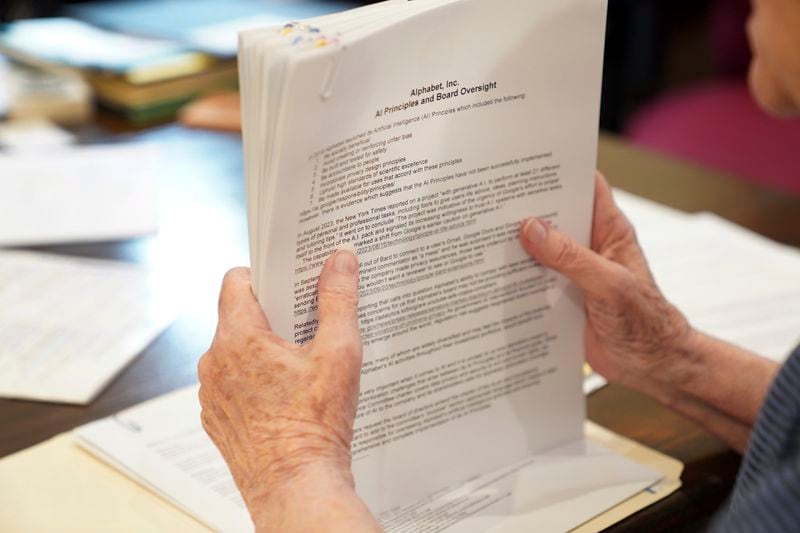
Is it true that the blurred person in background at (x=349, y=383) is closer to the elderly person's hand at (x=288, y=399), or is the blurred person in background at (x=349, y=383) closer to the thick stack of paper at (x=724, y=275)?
the elderly person's hand at (x=288, y=399)

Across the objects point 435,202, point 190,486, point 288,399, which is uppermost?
point 435,202

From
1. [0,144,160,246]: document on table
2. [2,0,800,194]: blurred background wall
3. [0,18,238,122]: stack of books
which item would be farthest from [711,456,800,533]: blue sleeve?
[2,0,800,194]: blurred background wall

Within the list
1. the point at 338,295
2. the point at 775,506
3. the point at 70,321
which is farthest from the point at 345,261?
the point at 70,321

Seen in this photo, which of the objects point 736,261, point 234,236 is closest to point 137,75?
point 234,236

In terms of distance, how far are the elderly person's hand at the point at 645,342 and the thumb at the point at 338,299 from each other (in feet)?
0.57

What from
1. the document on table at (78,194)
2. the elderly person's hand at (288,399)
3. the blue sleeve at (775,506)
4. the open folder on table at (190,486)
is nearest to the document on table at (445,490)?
the open folder on table at (190,486)

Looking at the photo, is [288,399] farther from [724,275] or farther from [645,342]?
[724,275]

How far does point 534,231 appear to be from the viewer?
748 millimetres

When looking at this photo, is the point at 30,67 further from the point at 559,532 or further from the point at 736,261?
the point at 559,532

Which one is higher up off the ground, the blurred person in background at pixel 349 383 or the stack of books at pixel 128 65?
the stack of books at pixel 128 65

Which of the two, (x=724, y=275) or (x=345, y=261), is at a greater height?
(x=345, y=261)

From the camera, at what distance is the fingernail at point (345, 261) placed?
64 cm

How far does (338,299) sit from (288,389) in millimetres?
63

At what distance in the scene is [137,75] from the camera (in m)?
1.63
